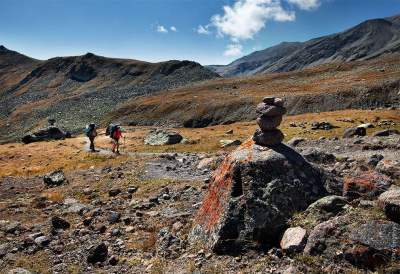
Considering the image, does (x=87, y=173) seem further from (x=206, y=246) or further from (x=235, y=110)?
(x=235, y=110)

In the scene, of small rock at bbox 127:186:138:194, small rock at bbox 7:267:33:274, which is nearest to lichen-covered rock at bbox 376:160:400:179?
small rock at bbox 127:186:138:194

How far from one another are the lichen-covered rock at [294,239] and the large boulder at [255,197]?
49 cm

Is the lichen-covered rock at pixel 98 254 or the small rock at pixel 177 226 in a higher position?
the small rock at pixel 177 226

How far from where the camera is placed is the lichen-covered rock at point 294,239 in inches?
468

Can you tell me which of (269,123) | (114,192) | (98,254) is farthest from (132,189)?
(269,123)

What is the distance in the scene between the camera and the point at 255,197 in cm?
1344

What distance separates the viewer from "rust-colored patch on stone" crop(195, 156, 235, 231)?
13.9 meters

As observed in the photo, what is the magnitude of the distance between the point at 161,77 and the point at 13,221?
17028 centimetres

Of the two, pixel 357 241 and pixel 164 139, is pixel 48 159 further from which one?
pixel 357 241

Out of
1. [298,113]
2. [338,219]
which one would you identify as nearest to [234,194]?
[338,219]

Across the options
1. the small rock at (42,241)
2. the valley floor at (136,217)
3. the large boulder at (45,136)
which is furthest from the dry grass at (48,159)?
the small rock at (42,241)

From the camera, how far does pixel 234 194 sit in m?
13.9

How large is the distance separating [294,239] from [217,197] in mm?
3282

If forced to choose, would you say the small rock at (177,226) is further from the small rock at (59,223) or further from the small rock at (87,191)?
the small rock at (87,191)
